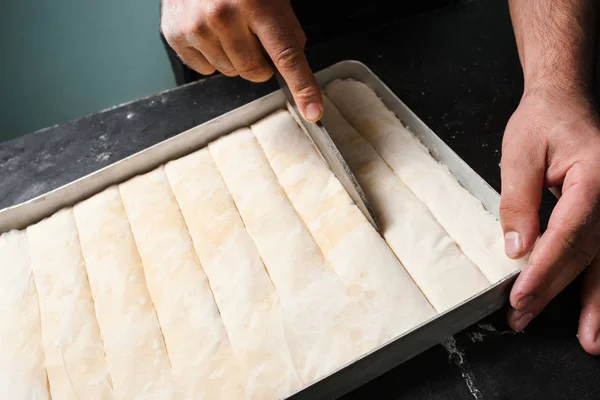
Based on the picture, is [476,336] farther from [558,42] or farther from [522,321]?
[558,42]

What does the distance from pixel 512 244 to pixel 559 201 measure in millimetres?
145

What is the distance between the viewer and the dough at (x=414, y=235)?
119 cm

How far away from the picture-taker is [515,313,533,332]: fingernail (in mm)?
1203

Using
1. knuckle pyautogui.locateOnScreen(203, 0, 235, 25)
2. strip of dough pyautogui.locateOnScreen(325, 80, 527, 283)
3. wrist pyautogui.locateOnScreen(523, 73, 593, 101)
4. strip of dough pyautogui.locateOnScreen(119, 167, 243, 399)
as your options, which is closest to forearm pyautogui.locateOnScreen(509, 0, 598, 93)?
wrist pyautogui.locateOnScreen(523, 73, 593, 101)

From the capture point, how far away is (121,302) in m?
1.32

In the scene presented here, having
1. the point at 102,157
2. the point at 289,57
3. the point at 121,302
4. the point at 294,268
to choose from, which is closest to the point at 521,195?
the point at 294,268

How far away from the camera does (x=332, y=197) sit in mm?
1419

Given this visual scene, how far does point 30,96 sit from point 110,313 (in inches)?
90.2

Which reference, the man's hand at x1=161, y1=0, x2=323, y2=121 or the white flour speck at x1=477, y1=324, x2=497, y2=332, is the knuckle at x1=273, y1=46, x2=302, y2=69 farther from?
the white flour speck at x1=477, y1=324, x2=497, y2=332

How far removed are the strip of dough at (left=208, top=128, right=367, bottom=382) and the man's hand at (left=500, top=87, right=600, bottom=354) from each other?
406 mm

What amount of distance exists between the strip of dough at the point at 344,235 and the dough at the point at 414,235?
0.13 ft

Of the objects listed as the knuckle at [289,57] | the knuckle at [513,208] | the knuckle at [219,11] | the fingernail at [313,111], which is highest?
the knuckle at [219,11]

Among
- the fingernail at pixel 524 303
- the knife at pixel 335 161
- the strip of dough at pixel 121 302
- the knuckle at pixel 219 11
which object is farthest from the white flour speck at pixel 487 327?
the knuckle at pixel 219 11

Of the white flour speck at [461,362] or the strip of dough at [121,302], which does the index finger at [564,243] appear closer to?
the white flour speck at [461,362]
